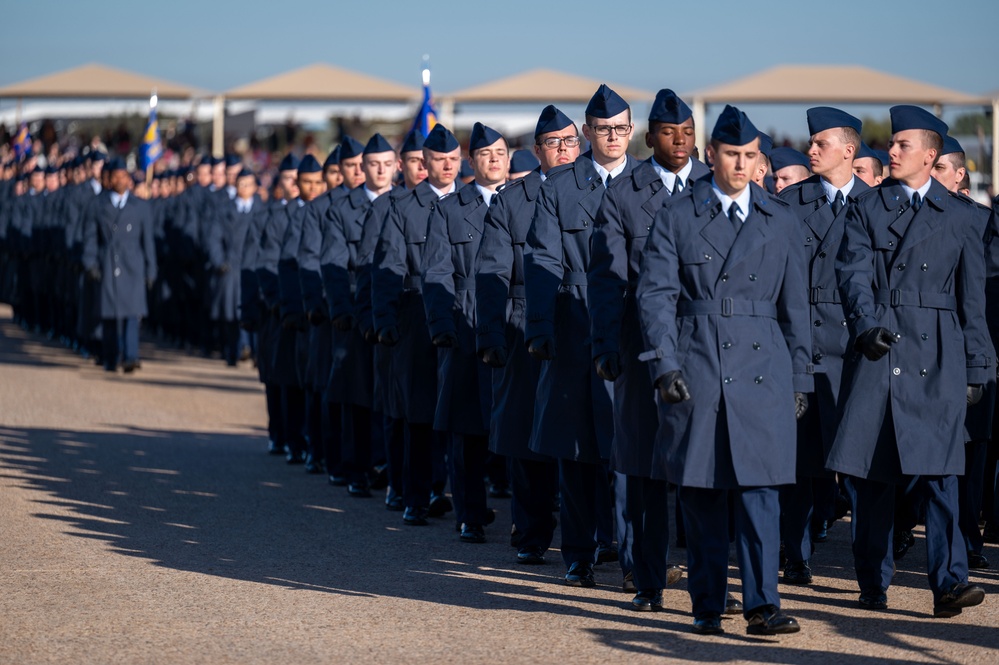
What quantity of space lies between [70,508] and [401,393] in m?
2.10

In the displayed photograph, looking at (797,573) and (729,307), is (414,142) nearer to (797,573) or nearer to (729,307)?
(797,573)

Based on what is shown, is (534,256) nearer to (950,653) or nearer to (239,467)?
(950,653)

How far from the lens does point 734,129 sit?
6.39 meters

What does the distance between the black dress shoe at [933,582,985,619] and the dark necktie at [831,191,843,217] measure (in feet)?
6.54

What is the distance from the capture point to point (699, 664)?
19.5ft

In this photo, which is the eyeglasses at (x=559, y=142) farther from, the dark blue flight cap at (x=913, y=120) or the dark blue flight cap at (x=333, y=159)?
the dark blue flight cap at (x=333, y=159)

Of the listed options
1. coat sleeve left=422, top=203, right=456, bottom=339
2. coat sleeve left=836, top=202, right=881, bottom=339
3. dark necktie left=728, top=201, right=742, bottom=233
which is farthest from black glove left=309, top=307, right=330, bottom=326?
dark necktie left=728, top=201, right=742, bottom=233

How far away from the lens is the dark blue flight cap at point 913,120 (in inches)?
281

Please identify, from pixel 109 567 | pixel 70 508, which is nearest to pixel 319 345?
pixel 70 508

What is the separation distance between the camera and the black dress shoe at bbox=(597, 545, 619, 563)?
26.4ft

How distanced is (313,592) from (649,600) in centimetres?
149

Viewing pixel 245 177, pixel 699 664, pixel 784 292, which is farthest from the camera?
pixel 245 177

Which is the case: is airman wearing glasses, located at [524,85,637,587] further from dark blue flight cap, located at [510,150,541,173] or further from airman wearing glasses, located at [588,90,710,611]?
dark blue flight cap, located at [510,150,541,173]

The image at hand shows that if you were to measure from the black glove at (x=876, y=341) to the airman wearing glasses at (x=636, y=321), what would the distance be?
87cm
